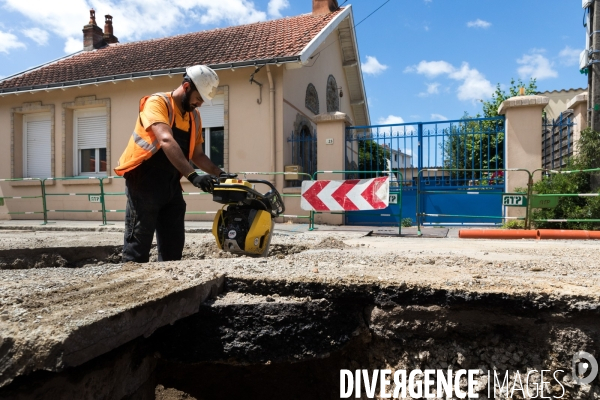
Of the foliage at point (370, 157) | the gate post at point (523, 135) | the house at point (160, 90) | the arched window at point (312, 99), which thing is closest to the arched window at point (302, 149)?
the house at point (160, 90)

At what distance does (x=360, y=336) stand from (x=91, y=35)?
16.2 meters

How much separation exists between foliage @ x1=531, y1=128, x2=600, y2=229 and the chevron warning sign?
8.65 ft

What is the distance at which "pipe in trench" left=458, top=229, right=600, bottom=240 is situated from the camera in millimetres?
6355

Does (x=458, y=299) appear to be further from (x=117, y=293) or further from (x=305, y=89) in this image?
(x=305, y=89)

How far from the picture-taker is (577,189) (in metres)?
7.50

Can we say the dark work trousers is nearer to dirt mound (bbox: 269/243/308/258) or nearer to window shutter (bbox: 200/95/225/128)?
dirt mound (bbox: 269/243/308/258)

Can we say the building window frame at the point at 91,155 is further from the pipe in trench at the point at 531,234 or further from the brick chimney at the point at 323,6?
the pipe in trench at the point at 531,234

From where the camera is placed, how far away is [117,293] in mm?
1874

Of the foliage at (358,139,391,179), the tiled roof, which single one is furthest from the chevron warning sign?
the tiled roof

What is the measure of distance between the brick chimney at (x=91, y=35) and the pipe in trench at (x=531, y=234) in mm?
13987

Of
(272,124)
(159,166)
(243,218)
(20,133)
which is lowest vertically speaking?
(243,218)

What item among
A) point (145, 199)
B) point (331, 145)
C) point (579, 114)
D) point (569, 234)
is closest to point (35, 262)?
point (145, 199)

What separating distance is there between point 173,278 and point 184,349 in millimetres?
373

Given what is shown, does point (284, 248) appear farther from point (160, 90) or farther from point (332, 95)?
point (332, 95)
